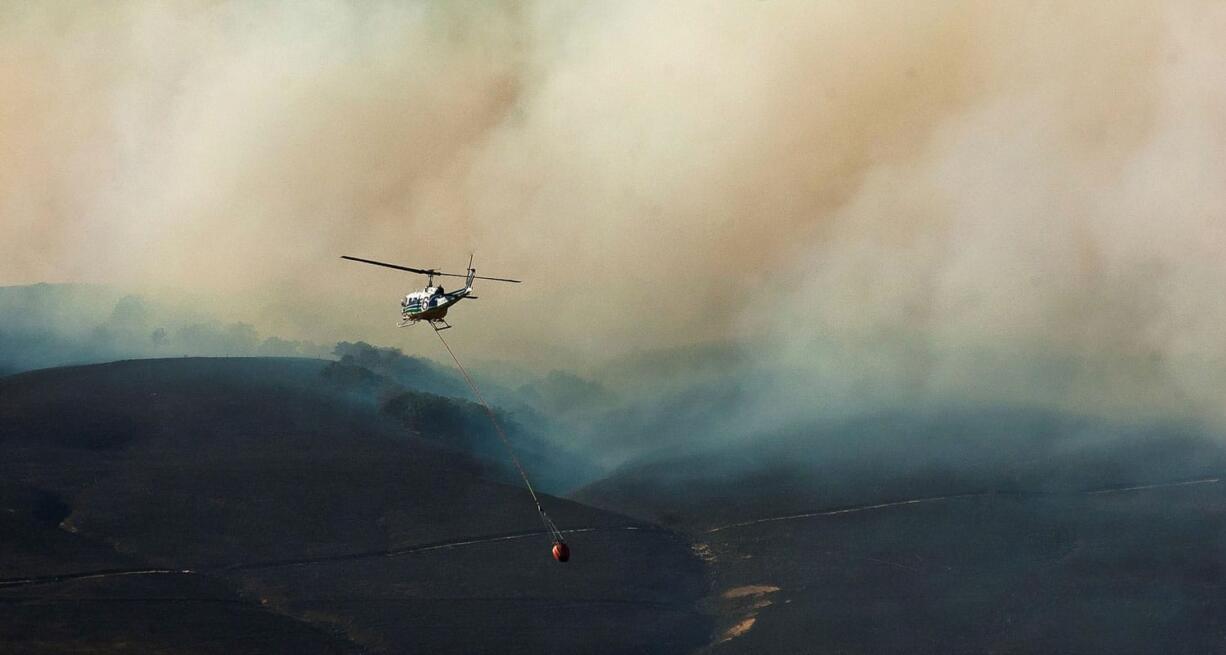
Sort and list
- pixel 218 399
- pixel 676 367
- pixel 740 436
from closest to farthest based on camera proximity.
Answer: pixel 218 399 → pixel 740 436 → pixel 676 367

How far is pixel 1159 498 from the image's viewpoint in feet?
287

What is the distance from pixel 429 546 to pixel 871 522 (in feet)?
88.5

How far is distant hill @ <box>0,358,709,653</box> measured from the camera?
68000 millimetres

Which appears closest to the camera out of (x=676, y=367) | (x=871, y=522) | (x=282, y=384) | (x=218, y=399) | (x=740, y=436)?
(x=871, y=522)

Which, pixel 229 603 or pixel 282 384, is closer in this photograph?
pixel 229 603

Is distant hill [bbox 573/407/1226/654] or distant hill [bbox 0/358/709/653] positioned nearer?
distant hill [bbox 0/358/709/653]

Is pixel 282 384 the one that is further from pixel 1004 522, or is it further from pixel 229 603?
pixel 1004 522

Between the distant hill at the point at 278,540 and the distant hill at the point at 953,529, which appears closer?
the distant hill at the point at 278,540

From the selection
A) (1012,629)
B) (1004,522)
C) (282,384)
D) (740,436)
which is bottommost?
(1012,629)

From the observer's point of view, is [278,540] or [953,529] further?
[953,529]

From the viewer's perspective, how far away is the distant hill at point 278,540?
68000mm

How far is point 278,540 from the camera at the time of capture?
79062 mm

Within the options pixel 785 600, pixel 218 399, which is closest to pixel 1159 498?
pixel 785 600

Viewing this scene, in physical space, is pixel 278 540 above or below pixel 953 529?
above
